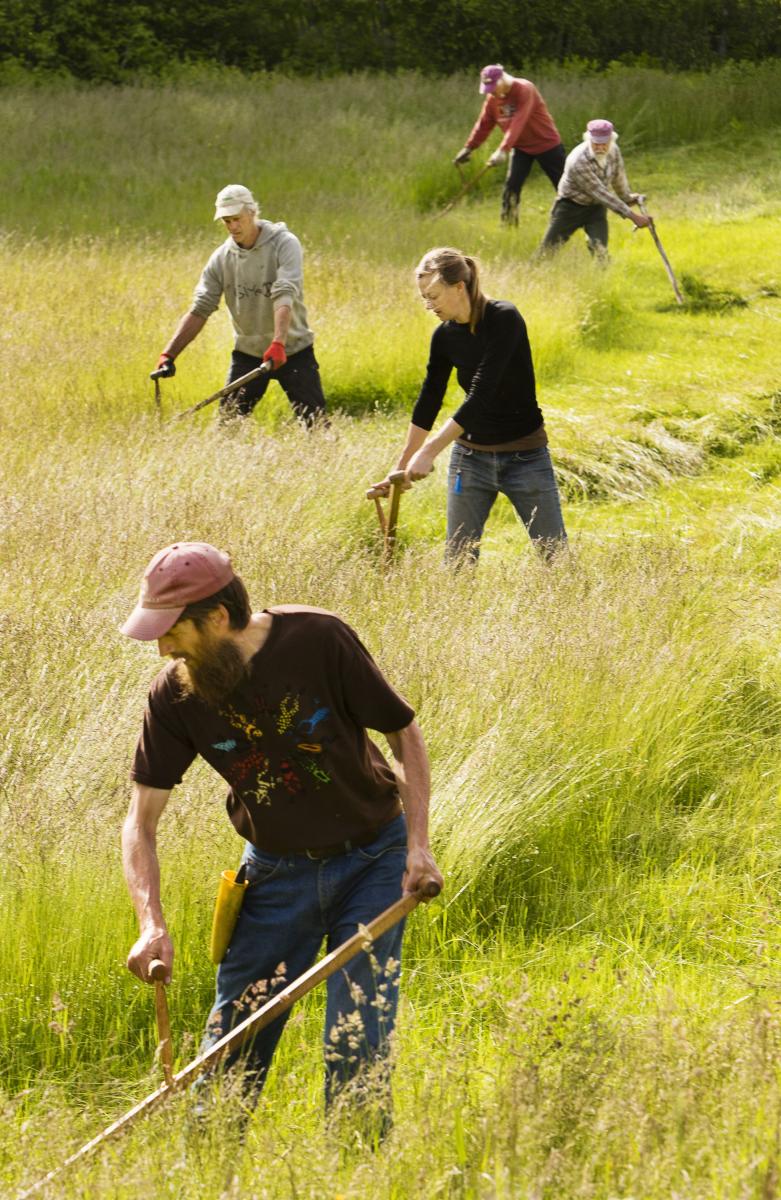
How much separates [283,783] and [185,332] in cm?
523

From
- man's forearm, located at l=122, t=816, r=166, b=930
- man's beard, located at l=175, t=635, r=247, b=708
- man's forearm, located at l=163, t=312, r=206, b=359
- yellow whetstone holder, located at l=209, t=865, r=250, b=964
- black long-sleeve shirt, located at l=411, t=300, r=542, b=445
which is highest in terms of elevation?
man's beard, located at l=175, t=635, r=247, b=708

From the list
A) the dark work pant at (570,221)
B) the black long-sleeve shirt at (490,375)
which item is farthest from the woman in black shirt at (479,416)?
the dark work pant at (570,221)

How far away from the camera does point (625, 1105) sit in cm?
280

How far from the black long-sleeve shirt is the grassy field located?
1.94ft

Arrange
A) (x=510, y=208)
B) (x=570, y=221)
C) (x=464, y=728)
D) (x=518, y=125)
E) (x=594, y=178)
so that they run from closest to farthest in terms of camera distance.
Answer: (x=464, y=728)
(x=594, y=178)
(x=570, y=221)
(x=518, y=125)
(x=510, y=208)

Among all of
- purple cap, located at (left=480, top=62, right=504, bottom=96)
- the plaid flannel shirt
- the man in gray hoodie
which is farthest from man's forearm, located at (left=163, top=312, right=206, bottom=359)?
purple cap, located at (left=480, top=62, right=504, bottom=96)

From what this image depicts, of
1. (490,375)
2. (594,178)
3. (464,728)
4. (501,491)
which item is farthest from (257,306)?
(594,178)

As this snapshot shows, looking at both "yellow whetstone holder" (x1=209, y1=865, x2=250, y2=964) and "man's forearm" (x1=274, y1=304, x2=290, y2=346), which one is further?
"man's forearm" (x1=274, y1=304, x2=290, y2=346)

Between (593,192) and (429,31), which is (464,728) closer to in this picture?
(593,192)

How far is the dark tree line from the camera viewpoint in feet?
93.8

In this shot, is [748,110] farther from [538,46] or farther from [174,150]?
[538,46]

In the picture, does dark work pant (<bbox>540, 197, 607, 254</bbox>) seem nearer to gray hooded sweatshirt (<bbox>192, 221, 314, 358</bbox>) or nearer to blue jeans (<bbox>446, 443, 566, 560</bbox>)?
gray hooded sweatshirt (<bbox>192, 221, 314, 358</bbox>)

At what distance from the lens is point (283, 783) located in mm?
3227

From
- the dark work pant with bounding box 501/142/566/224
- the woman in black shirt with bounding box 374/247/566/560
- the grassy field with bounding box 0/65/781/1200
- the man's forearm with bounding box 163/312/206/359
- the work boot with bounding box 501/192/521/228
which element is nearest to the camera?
the grassy field with bounding box 0/65/781/1200
